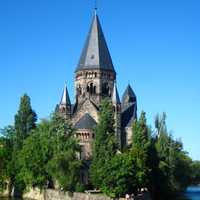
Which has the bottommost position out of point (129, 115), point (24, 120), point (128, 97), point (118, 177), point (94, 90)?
point (118, 177)

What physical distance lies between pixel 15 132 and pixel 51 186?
1179cm

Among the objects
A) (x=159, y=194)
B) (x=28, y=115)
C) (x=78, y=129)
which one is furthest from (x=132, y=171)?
(x=28, y=115)

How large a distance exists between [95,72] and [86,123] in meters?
10.1

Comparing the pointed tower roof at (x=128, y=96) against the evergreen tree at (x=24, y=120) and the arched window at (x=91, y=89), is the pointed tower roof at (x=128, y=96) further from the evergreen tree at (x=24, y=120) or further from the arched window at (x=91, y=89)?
the evergreen tree at (x=24, y=120)

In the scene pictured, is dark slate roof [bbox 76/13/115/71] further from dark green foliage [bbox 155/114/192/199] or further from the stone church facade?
dark green foliage [bbox 155/114/192/199]

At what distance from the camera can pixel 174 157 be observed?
7150cm

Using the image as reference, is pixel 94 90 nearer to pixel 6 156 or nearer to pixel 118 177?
pixel 6 156

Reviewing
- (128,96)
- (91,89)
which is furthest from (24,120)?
(128,96)

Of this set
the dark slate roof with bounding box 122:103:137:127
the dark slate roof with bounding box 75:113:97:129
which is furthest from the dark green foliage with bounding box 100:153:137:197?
the dark slate roof with bounding box 122:103:137:127

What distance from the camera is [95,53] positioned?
79.0m

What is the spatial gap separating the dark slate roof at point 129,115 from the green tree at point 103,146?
17.4 metres

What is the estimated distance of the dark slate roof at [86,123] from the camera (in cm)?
7150

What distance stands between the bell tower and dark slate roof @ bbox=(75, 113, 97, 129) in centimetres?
442

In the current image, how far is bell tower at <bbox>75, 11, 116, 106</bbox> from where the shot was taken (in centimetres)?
7806
